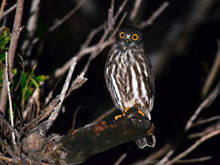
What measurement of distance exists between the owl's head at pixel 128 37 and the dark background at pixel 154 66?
7.08ft

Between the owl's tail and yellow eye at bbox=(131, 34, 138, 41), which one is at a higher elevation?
yellow eye at bbox=(131, 34, 138, 41)

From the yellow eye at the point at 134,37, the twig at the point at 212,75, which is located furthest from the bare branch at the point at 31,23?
the twig at the point at 212,75

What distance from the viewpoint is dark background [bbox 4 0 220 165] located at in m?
6.71

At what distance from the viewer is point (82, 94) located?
22.2 feet

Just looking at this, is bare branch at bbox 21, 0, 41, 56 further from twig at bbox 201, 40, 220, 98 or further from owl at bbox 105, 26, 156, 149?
twig at bbox 201, 40, 220, 98

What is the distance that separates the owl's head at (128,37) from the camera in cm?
426

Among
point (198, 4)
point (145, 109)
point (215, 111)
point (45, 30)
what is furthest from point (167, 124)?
point (45, 30)

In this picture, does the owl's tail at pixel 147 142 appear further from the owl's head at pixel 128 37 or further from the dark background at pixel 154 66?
the dark background at pixel 154 66

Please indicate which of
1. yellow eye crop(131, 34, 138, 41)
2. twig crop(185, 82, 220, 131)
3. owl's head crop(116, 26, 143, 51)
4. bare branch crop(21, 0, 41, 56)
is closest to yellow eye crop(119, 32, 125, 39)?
owl's head crop(116, 26, 143, 51)

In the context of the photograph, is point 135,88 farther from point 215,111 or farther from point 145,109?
point 215,111

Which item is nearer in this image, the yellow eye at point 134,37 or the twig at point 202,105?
the twig at point 202,105

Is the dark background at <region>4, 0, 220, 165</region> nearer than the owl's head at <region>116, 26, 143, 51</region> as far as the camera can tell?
No

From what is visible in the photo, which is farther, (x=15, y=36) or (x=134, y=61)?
(x=134, y=61)

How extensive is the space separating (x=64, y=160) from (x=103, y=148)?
32 cm
